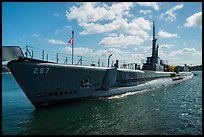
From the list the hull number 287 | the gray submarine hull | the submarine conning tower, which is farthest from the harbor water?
the submarine conning tower

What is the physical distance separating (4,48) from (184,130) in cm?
1281

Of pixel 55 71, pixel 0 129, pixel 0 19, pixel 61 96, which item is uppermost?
pixel 0 19

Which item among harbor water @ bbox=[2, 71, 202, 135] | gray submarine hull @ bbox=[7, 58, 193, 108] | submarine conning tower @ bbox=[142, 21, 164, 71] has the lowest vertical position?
harbor water @ bbox=[2, 71, 202, 135]

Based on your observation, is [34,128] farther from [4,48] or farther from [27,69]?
[4,48]

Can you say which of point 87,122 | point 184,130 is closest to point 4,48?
point 87,122

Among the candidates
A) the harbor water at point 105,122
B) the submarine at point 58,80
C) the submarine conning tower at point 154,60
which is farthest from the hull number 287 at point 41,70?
the submarine conning tower at point 154,60

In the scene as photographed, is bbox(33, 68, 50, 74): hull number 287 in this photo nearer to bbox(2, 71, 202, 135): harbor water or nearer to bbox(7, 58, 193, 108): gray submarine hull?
bbox(7, 58, 193, 108): gray submarine hull

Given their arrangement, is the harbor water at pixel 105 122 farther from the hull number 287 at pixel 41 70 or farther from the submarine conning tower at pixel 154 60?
→ the submarine conning tower at pixel 154 60

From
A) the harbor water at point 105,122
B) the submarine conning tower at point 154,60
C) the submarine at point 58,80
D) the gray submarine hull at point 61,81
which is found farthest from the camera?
the submarine conning tower at point 154,60

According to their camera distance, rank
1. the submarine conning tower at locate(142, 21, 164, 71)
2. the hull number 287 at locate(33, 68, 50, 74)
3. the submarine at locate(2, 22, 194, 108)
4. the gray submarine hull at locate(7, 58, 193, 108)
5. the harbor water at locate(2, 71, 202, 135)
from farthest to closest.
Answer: the submarine conning tower at locate(142, 21, 164, 71) < the hull number 287 at locate(33, 68, 50, 74) < the gray submarine hull at locate(7, 58, 193, 108) < the submarine at locate(2, 22, 194, 108) < the harbor water at locate(2, 71, 202, 135)

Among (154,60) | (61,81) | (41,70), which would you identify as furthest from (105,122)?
(154,60)

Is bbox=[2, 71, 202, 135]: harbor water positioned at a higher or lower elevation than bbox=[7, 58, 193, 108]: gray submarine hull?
lower

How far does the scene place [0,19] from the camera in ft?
31.9

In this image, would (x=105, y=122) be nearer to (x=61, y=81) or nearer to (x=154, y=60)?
(x=61, y=81)
